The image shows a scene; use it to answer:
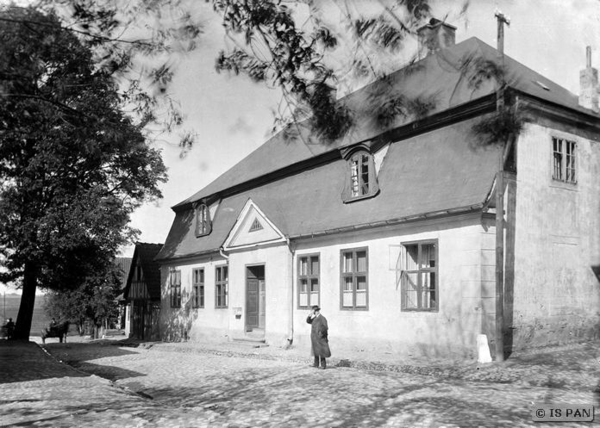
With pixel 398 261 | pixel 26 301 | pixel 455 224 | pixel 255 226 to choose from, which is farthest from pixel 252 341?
pixel 26 301

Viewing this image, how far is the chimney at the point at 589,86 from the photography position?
17984mm

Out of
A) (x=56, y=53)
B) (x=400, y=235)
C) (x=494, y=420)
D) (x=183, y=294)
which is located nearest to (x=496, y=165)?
(x=400, y=235)

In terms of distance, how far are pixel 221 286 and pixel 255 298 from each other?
9.06ft

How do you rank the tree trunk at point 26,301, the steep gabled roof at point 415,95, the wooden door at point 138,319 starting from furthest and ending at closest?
1. the wooden door at point 138,319
2. the tree trunk at point 26,301
3. the steep gabled roof at point 415,95

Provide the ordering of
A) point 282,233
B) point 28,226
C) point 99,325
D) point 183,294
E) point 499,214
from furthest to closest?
point 99,325 < point 183,294 < point 28,226 < point 282,233 < point 499,214

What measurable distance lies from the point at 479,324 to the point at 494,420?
6.97 m

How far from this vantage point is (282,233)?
863 inches

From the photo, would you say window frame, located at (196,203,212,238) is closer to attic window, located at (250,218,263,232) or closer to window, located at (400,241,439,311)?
attic window, located at (250,218,263,232)

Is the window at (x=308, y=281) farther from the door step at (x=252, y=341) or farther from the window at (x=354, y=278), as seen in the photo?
the door step at (x=252, y=341)

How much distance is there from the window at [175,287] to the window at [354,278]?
1361 cm

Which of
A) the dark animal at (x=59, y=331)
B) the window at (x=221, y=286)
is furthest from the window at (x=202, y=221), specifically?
the dark animal at (x=59, y=331)

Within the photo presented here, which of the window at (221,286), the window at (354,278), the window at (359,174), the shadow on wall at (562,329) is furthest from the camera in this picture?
the window at (221,286)

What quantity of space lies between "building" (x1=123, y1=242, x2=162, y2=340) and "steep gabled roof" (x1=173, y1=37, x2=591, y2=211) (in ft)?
18.8

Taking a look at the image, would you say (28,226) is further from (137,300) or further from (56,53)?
(56,53)
